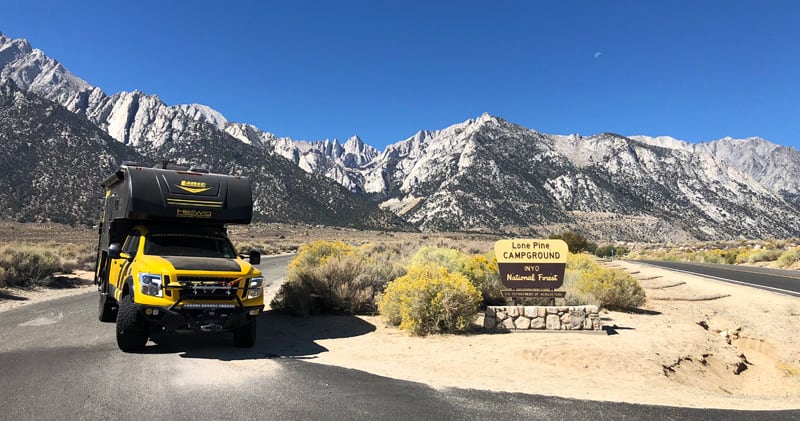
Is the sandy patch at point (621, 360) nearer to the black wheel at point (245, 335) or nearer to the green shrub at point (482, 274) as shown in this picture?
the black wheel at point (245, 335)

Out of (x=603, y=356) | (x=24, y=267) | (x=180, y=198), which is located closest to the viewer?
(x=603, y=356)

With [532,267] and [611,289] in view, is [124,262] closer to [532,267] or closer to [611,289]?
[532,267]

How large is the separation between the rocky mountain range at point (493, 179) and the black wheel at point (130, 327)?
86409 mm

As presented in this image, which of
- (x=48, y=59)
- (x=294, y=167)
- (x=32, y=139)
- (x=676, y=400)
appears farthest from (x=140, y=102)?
(x=676, y=400)

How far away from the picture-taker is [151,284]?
7.92 m

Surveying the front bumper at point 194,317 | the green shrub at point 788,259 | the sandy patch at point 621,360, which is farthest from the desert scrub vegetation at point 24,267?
the green shrub at point 788,259

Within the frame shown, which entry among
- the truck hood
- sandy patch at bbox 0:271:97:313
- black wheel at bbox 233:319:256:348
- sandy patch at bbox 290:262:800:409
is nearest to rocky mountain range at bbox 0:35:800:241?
sandy patch at bbox 0:271:97:313

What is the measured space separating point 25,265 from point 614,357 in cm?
1914

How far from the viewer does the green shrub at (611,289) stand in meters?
14.1

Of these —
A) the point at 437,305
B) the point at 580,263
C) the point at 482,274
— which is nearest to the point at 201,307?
the point at 437,305

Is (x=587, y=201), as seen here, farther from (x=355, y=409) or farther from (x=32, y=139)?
(x=355, y=409)

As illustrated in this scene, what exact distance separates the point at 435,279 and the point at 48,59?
247 m

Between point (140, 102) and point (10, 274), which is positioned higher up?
point (140, 102)

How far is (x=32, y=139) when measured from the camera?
76.1 meters
